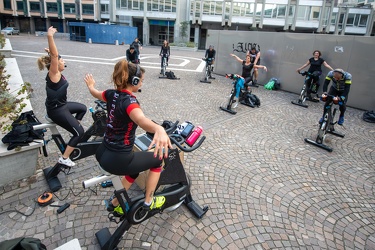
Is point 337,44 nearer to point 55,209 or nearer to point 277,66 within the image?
point 277,66

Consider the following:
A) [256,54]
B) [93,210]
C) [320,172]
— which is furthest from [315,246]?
[256,54]

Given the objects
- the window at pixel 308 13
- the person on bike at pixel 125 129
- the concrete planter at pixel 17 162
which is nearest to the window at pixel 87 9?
the window at pixel 308 13

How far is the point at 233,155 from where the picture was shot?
4.95m

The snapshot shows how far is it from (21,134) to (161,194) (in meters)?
2.36

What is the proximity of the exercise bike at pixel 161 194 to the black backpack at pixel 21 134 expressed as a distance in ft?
6.05

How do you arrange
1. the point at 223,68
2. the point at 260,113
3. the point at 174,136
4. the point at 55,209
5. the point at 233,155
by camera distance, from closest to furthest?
the point at 174,136 < the point at 55,209 < the point at 233,155 < the point at 260,113 < the point at 223,68

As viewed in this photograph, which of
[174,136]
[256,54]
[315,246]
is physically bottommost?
[315,246]

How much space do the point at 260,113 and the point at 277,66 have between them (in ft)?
15.7

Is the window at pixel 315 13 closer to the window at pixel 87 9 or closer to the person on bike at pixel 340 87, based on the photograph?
the window at pixel 87 9

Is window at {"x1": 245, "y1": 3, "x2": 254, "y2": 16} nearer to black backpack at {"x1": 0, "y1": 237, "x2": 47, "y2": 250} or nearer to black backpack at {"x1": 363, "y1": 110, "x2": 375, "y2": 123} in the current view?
black backpack at {"x1": 363, "y1": 110, "x2": 375, "y2": 123}

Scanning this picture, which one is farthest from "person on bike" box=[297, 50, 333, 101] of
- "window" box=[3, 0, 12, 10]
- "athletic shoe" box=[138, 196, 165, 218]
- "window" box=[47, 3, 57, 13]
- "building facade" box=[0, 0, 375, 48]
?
"window" box=[3, 0, 12, 10]

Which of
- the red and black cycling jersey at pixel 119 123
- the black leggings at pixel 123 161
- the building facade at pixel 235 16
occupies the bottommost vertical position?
the black leggings at pixel 123 161

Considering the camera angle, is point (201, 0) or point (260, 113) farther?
point (201, 0)

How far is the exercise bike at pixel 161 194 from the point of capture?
252 cm
